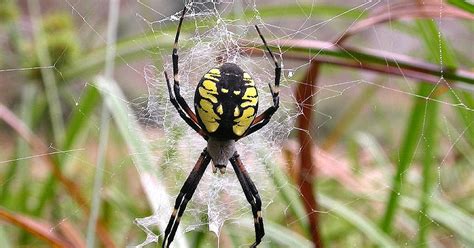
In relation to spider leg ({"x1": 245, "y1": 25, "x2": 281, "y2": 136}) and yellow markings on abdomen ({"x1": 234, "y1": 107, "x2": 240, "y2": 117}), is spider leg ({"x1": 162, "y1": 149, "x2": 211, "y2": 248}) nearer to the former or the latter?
spider leg ({"x1": 245, "y1": 25, "x2": 281, "y2": 136})

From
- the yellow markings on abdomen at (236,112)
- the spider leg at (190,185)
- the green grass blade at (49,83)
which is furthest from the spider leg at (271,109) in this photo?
the green grass blade at (49,83)

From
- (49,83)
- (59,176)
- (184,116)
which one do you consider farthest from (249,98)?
(49,83)

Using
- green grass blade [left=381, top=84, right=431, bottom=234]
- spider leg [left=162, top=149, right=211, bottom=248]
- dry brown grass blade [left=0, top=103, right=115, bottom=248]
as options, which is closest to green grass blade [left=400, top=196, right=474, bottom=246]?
green grass blade [left=381, top=84, right=431, bottom=234]

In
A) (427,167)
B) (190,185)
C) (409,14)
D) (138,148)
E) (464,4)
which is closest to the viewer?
(464,4)

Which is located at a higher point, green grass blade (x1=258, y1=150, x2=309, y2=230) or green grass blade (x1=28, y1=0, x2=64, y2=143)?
green grass blade (x1=28, y1=0, x2=64, y2=143)

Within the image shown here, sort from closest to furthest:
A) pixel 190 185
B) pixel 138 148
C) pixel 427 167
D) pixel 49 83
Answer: pixel 138 148, pixel 427 167, pixel 190 185, pixel 49 83

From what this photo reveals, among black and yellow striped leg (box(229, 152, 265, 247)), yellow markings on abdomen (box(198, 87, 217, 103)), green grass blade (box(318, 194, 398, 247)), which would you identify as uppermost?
yellow markings on abdomen (box(198, 87, 217, 103))

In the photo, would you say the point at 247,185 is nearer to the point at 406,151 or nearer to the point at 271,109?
the point at 271,109

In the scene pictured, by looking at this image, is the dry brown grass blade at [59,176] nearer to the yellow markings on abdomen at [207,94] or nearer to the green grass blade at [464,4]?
the yellow markings on abdomen at [207,94]
